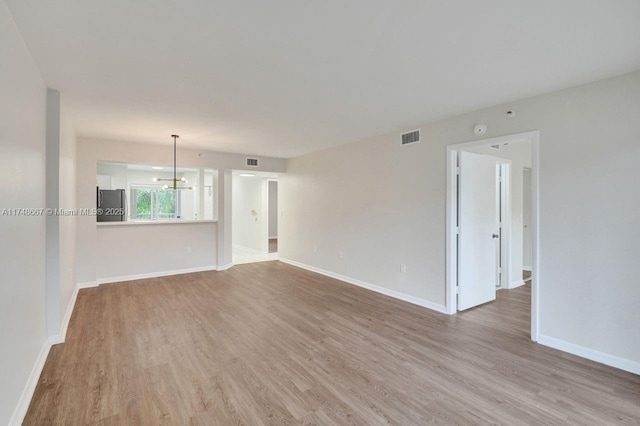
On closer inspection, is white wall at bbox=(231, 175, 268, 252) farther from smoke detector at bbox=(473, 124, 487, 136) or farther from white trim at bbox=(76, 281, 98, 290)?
smoke detector at bbox=(473, 124, 487, 136)

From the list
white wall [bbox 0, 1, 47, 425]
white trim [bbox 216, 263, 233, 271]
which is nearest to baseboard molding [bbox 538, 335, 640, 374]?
white wall [bbox 0, 1, 47, 425]

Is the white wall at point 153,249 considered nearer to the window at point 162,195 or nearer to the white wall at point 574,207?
→ the window at point 162,195

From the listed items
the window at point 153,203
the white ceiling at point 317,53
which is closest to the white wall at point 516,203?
the white ceiling at point 317,53

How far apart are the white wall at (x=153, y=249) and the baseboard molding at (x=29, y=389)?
2.83 metres

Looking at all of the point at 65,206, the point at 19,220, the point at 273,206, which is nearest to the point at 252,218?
the point at 273,206

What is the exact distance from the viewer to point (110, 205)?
6.18 metres

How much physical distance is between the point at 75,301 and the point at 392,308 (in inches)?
181

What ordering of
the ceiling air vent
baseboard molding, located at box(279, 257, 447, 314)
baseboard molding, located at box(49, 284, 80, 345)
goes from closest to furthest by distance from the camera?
baseboard molding, located at box(49, 284, 80, 345) < baseboard molding, located at box(279, 257, 447, 314) < the ceiling air vent

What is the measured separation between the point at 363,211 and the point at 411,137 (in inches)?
58.6

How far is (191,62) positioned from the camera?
7.73ft

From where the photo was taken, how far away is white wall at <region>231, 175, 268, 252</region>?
8469 millimetres

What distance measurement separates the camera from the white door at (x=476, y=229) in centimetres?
392

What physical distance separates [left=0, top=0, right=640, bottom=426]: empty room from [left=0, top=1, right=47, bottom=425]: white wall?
1.1 inches

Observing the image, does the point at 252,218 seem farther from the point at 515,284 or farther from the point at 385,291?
the point at 515,284
